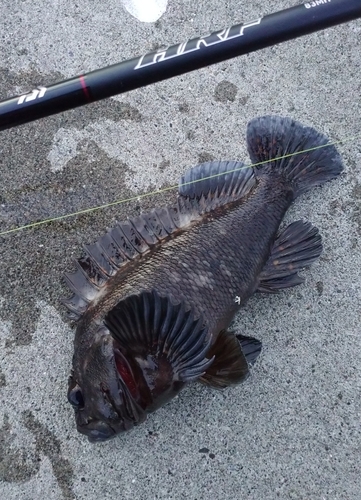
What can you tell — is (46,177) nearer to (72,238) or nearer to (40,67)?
(72,238)

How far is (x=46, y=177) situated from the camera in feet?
7.71

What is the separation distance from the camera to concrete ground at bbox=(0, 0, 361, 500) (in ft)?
6.85

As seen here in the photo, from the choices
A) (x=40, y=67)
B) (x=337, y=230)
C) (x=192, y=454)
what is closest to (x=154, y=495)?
(x=192, y=454)

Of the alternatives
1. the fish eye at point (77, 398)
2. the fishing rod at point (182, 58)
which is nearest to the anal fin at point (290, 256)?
the fish eye at point (77, 398)

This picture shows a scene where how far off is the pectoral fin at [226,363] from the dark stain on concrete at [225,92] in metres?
1.11

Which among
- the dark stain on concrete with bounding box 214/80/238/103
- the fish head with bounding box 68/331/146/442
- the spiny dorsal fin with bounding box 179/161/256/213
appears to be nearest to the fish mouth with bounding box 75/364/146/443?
the fish head with bounding box 68/331/146/442

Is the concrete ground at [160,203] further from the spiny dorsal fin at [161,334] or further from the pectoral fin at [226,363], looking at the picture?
the spiny dorsal fin at [161,334]

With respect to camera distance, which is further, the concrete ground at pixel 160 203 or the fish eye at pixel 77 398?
the concrete ground at pixel 160 203

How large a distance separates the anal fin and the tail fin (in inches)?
6.7

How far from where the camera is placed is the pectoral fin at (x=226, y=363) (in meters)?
1.97

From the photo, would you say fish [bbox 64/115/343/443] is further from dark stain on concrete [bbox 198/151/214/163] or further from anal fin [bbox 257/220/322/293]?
dark stain on concrete [bbox 198/151/214/163]

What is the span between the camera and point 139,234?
2066 mm

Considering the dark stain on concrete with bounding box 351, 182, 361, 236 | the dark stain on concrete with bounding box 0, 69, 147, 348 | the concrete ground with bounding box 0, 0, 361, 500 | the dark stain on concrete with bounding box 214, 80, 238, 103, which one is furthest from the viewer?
the dark stain on concrete with bounding box 214, 80, 238, 103

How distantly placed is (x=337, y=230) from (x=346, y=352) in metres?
0.53
